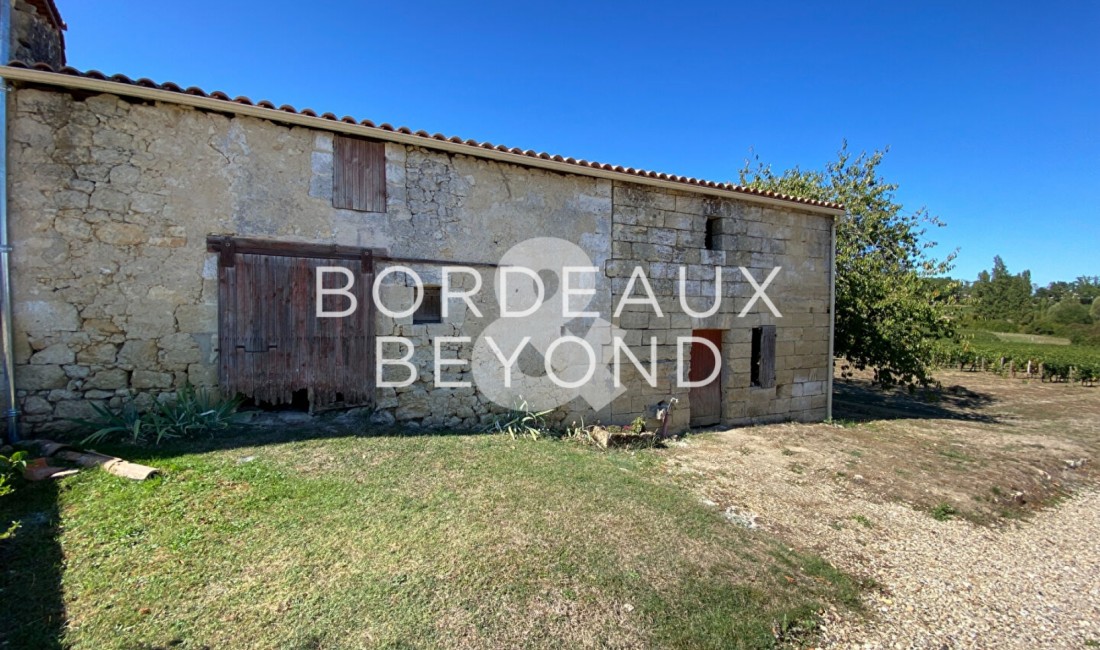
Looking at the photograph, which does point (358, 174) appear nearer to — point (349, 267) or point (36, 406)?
point (349, 267)

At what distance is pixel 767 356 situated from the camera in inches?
353

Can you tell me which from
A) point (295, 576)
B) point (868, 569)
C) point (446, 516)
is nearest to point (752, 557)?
point (868, 569)

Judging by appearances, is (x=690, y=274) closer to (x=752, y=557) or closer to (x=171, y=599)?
(x=752, y=557)

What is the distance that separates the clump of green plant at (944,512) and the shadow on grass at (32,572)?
7193 millimetres

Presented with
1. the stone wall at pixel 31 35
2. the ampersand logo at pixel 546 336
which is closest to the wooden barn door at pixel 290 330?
the ampersand logo at pixel 546 336

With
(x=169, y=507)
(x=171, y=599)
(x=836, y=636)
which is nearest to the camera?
(x=171, y=599)

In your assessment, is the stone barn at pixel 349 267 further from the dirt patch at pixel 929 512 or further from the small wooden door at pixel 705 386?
the dirt patch at pixel 929 512

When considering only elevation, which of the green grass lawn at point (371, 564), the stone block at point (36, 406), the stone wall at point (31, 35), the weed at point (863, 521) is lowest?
the weed at point (863, 521)

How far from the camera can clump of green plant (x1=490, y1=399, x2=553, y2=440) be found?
6.65 m

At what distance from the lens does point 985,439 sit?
8.64 meters

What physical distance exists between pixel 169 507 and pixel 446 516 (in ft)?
6.52

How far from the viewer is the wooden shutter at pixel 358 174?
19.3 ft

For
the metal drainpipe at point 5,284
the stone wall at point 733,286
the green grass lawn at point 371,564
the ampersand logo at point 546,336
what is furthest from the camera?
the stone wall at point 733,286

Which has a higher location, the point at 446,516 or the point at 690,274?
the point at 690,274
